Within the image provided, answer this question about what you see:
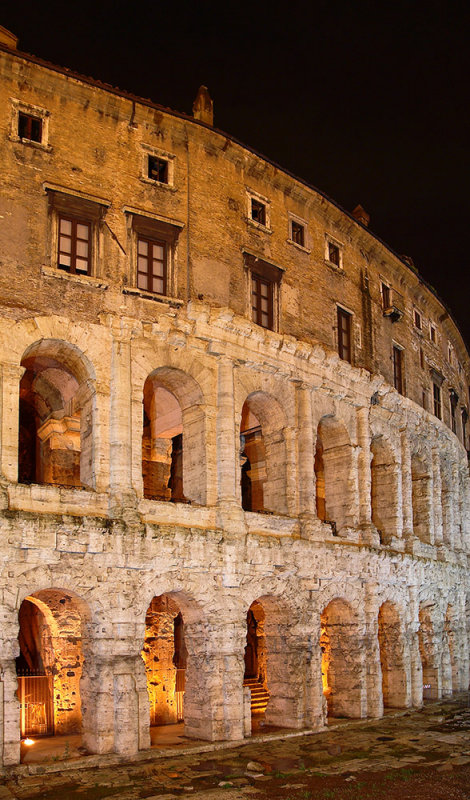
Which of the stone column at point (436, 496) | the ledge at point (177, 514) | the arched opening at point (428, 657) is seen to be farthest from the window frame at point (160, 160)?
the arched opening at point (428, 657)

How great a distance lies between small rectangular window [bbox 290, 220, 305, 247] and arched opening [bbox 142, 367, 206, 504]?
598 cm

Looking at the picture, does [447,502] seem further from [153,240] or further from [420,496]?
[153,240]

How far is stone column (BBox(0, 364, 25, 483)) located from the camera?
15.7 m

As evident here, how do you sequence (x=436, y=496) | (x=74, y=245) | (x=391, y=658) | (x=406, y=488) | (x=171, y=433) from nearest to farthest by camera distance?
1. (x=74, y=245)
2. (x=171, y=433)
3. (x=391, y=658)
4. (x=406, y=488)
5. (x=436, y=496)

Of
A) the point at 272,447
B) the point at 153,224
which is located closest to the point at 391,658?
the point at 272,447

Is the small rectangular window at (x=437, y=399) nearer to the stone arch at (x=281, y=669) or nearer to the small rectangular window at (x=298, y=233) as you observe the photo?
the small rectangular window at (x=298, y=233)

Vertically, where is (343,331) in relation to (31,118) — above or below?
below

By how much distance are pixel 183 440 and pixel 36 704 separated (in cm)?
681

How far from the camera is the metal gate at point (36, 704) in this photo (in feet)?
58.4

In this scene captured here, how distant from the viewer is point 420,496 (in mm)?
27938

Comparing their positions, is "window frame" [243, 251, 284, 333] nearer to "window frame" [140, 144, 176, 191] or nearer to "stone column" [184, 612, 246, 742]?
"window frame" [140, 144, 176, 191]

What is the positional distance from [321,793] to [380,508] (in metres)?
13.2

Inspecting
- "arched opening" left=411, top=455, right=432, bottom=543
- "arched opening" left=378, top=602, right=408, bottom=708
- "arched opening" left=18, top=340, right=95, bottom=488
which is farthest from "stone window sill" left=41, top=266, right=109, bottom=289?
"arched opening" left=411, top=455, right=432, bottom=543

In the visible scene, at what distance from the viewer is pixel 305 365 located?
21.7 meters
